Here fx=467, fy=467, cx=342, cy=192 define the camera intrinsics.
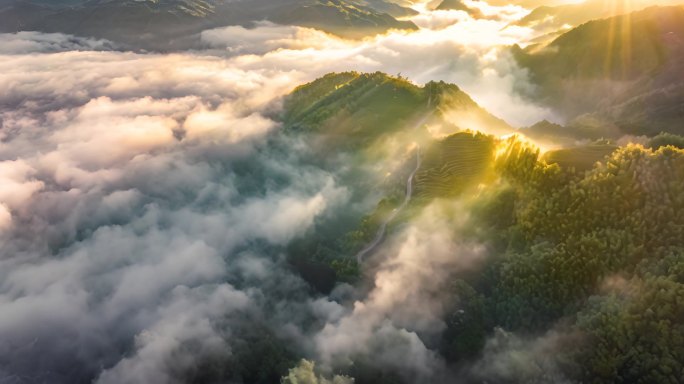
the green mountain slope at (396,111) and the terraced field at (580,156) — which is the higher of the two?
the terraced field at (580,156)

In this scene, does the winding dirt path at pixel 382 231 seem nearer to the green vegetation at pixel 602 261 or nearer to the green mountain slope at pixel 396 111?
the green vegetation at pixel 602 261

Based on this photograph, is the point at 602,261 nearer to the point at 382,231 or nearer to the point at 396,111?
the point at 382,231

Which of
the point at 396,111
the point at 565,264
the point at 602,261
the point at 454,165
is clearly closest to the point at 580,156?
the point at 602,261

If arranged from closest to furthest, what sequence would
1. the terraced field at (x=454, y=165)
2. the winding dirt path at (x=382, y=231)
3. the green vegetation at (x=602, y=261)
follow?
the green vegetation at (x=602, y=261), the winding dirt path at (x=382, y=231), the terraced field at (x=454, y=165)

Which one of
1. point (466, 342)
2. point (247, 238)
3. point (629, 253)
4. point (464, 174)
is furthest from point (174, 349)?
point (629, 253)

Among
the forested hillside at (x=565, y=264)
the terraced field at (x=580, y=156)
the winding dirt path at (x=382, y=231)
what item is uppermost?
the terraced field at (x=580, y=156)

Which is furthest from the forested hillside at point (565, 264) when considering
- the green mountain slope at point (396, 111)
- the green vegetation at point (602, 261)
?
the green mountain slope at point (396, 111)

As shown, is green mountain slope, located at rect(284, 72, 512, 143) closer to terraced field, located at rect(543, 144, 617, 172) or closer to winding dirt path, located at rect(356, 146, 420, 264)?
winding dirt path, located at rect(356, 146, 420, 264)

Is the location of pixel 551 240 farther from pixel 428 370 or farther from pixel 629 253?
pixel 428 370
